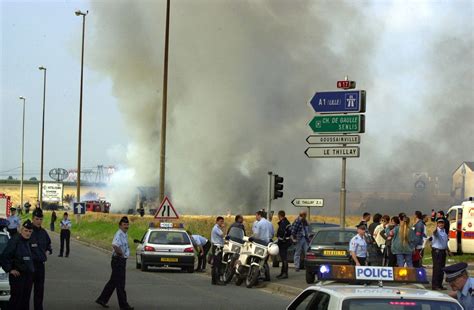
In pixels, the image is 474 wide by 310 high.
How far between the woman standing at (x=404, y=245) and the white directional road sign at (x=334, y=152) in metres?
1.96

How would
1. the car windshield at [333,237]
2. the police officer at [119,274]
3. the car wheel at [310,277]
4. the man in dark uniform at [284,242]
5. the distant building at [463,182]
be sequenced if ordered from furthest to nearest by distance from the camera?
1. the distant building at [463,182]
2. the man in dark uniform at [284,242]
3. the car windshield at [333,237]
4. the car wheel at [310,277]
5. the police officer at [119,274]

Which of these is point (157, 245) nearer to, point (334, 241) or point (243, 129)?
point (334, 241)

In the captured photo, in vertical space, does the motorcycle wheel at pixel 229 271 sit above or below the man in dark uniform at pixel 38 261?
below

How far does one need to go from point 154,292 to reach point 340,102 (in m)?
5.81

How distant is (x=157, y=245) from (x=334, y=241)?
7528 mm

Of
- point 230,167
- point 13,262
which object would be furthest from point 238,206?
point 13,262

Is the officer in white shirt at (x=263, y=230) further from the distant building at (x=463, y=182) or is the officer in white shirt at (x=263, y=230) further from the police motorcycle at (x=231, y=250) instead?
the distant building at (x=463, y=182)

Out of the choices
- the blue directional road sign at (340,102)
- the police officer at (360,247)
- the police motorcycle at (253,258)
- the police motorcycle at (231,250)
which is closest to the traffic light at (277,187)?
the police motorcycle at (231,250)

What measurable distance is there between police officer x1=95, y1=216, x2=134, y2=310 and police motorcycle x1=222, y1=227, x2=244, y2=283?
6.02 meters

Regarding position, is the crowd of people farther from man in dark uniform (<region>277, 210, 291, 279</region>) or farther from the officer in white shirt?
the officer in white shirt

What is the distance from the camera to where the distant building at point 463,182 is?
2579 inches

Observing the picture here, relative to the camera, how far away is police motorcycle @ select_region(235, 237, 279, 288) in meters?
21.3

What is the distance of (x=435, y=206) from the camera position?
66.3m

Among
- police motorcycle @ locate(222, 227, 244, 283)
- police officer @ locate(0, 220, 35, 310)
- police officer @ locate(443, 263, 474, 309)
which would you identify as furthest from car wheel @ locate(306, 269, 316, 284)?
police officer @ locate(443, 263, 474, 309)
